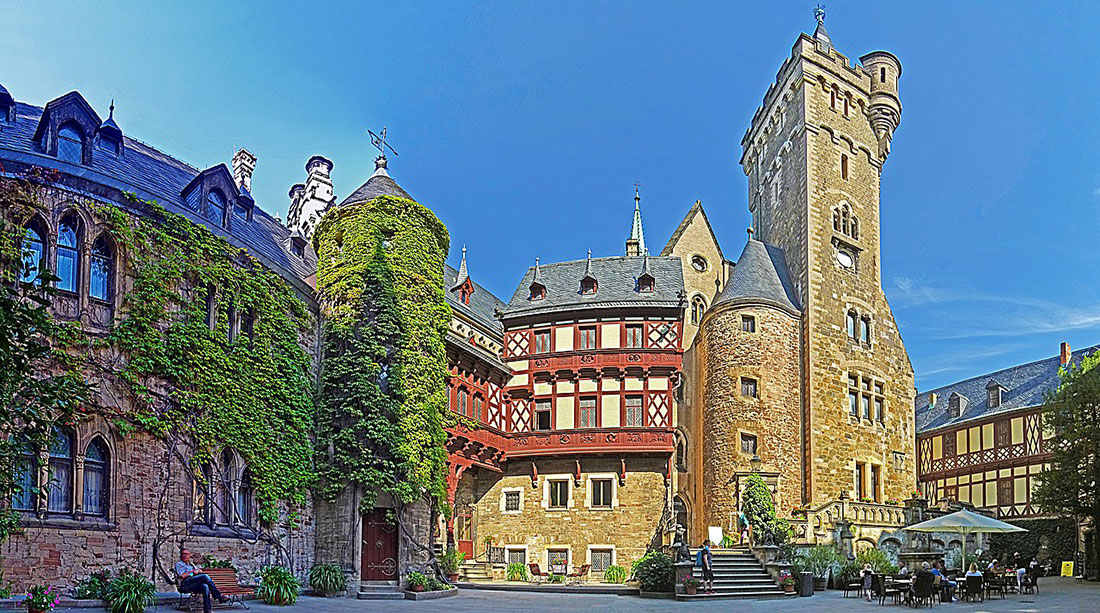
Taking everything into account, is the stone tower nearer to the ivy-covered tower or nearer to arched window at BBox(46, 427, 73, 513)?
the ivy-covered tower

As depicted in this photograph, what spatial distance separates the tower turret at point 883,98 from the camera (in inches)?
1599

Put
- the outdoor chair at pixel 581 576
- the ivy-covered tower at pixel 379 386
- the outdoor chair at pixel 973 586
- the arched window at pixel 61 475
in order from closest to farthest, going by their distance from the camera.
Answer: the arched window at pixel 61 475
the outdoor chair at pixel 973 586
the ivy-covered tower at pixel 379 386
the outdoor chair at pixel 581 576

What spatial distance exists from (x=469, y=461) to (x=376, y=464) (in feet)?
30.8

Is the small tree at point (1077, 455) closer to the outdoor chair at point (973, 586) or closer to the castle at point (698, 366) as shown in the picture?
the castle at point (698, 366)

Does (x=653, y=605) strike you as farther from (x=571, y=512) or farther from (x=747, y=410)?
(x=571, y=512)

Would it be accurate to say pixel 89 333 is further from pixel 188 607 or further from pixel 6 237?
pixel 188 607

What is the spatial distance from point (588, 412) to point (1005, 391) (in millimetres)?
21103

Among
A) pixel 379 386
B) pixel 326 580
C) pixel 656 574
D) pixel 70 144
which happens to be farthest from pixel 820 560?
pixel 70 144

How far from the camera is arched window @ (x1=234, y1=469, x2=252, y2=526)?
71.4 ft

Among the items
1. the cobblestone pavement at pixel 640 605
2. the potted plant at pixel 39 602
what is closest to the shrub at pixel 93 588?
the cobblestone pavement at pixel 640 605

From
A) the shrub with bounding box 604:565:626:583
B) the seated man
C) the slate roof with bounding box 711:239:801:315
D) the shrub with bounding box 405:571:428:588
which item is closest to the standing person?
the shrub with bounding box 405:571:428:588

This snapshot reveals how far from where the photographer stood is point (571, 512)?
35.8 m

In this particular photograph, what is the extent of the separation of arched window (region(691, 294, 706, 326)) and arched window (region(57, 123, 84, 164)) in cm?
2561

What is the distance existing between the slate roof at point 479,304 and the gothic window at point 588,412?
4674 mm
